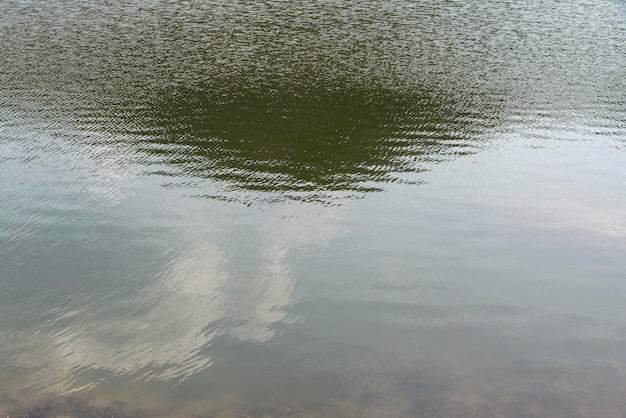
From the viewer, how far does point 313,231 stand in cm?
1293

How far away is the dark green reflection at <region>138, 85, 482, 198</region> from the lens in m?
15.6

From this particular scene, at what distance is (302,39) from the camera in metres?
28.5

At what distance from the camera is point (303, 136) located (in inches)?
711

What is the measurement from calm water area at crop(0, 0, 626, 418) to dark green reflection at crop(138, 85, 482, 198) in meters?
0.09

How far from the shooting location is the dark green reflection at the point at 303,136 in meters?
15.6

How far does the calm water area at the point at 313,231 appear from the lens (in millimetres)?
8695

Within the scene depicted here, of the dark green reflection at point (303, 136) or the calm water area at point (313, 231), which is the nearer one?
the calm water area at point (313, 231)

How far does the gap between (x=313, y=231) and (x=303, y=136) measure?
570 cm

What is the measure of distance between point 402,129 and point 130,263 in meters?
9.79

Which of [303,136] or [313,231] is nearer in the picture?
[313,231]

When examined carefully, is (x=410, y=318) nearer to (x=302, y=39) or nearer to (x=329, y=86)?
(x=329, y=86)

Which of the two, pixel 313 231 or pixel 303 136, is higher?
pixel 303 136

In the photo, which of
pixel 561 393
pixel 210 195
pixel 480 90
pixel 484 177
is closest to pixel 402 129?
pixel 484 177

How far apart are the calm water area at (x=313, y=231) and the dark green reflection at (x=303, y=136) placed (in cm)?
9
